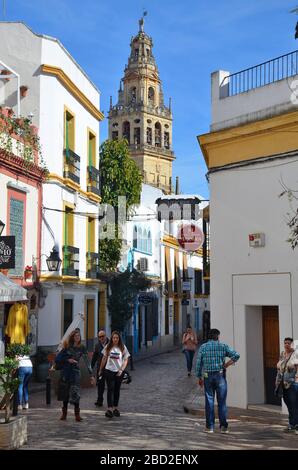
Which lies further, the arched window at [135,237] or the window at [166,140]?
the window at [166,140]

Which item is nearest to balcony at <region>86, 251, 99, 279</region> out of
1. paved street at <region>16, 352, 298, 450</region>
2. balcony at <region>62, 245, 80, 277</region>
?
balcony at <region>62, 245, 80, 277</region>

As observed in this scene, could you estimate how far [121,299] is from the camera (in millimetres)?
25250

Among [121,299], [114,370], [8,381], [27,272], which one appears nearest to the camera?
[8,381]

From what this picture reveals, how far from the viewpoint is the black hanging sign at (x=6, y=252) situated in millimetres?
14148

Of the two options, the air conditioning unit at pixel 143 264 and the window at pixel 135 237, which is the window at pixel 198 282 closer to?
the air conditioning unit at pixel 143 264

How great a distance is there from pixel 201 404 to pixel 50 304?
22.6 feet

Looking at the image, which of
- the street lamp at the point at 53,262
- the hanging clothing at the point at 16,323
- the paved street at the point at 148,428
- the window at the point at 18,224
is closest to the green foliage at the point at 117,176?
the street lamp at the point at 53,262

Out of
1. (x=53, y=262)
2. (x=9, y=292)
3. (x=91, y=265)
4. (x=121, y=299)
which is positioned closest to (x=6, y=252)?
(x=9, y=292)

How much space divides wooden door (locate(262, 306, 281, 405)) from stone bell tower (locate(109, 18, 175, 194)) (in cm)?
6182

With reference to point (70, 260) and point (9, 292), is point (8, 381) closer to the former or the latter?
point (9, 292)

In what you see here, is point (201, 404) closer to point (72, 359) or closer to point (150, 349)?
point (72, 359)

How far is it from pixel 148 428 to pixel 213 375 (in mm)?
1320

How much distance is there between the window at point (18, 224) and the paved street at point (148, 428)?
3.35 metres

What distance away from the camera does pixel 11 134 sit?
16.2 metres
